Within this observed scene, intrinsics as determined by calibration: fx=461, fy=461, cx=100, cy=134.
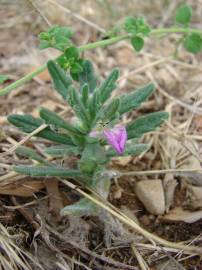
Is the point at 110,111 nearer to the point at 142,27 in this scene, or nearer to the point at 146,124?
the point at 146,124

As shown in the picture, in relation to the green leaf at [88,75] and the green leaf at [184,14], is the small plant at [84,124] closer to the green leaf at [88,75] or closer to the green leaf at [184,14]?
the green leaf at [88,75]

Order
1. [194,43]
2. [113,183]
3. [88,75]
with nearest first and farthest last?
[88,75], [113,183], [194,43]

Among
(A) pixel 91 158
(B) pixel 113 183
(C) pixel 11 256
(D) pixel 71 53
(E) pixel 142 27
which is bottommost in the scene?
(C) pixel 11 256

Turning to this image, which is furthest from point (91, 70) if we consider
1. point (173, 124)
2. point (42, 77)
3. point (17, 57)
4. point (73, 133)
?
point (17, 57)

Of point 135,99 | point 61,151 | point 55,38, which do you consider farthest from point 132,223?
point 55,38

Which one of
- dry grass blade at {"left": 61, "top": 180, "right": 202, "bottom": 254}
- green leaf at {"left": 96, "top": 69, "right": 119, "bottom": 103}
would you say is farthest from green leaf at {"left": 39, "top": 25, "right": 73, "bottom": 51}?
dry grass blade at {"left": 61, "top": 180, "right": 202, "bottom": 254}

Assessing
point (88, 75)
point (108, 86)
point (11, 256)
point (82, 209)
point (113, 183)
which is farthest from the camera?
point (113, 183)

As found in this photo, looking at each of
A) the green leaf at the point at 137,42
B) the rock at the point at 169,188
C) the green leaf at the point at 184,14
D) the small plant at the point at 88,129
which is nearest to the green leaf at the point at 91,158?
the small plant at the point at 88,129
